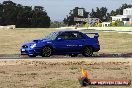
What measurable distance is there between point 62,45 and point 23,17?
156 m

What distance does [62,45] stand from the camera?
26.4m

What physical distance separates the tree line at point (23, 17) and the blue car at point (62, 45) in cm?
15381

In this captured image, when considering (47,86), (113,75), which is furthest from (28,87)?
(113,75)

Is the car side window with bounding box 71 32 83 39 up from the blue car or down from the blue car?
up

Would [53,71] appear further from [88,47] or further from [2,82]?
[88,47]

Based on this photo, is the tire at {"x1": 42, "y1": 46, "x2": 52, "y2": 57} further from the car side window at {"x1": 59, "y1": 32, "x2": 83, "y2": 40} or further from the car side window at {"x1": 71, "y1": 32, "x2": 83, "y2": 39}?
the car side window at {"x1": 71, "y1": 32, "x2": 83, "y2": 39}

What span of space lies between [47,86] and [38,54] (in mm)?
12075

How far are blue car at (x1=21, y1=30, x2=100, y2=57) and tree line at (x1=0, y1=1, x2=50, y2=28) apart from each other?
505ft

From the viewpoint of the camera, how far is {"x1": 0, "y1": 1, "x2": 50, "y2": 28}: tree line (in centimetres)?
18262

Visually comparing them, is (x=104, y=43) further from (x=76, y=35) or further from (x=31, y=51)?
(x=31, y=51)

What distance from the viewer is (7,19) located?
7357 inches

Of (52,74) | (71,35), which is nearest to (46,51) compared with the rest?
(71,35)

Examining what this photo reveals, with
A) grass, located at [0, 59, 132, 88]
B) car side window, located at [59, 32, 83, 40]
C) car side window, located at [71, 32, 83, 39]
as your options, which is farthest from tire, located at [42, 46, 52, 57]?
grass, located at [0, 59, 132, 88]

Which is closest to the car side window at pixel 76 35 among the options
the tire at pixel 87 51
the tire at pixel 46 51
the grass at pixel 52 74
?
the tire at pixel 87 51
